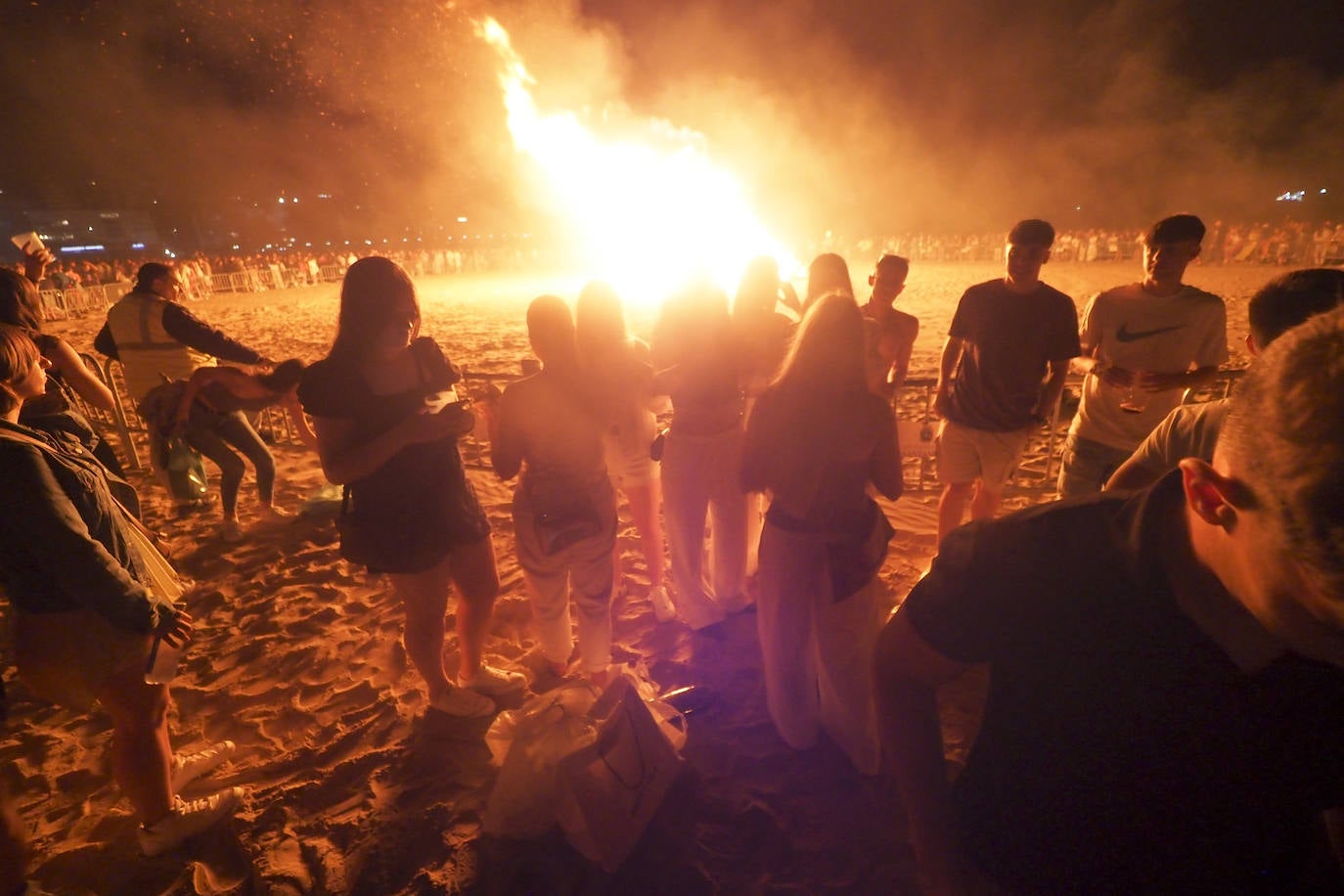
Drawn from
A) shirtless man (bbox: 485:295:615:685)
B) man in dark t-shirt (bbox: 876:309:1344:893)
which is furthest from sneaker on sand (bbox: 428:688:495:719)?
man in dark t-shirt (bbox: 876:309:1344:893)

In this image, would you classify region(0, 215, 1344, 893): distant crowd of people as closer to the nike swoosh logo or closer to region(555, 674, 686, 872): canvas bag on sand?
the nike swoosh logo

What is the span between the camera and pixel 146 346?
16.8 feet

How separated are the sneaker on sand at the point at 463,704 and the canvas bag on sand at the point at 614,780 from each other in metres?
1.11

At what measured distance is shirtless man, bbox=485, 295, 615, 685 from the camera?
3115 millimetres

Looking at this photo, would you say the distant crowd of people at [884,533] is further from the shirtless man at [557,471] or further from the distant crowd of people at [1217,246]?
the distant crowd of people at [1217,246]

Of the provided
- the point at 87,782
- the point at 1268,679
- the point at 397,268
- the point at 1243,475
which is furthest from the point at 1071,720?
the point at 87,782

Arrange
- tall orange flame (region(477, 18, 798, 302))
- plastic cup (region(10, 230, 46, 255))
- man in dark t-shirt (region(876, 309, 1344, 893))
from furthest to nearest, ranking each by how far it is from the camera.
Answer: tall orange flame (region(477, 18, 798, 302)) → plastic cup (region(10, 230, 46, 255)) → man in dark t-shirt (region(876, 309, 1344, 893))

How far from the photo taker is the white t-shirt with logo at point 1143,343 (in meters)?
3.69

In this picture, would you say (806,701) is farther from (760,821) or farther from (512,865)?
(512,865)

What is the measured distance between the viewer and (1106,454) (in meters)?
4.00

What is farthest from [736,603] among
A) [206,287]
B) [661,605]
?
[206,287]

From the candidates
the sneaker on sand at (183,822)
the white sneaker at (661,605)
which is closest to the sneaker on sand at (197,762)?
the sneaker on sand at (183,822)

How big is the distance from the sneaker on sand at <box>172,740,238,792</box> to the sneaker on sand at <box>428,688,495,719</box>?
1175 millimetres

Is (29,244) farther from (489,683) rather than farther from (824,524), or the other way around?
(824,524)
